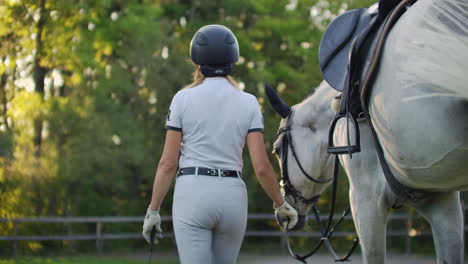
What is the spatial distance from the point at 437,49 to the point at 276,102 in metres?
3.27

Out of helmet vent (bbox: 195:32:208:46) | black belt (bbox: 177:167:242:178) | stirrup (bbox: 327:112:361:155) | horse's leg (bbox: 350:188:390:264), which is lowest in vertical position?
horse's leg (bbox: 350:188:390:264)

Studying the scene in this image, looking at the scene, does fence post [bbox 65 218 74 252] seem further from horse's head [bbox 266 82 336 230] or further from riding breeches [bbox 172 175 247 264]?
riding breeches [bbox 172 175 247 264]

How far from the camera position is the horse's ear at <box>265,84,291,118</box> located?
227 inches

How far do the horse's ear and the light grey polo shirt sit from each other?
86.6 inches

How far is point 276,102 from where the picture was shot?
5.81 meters

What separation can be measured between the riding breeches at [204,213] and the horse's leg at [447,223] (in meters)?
1.18

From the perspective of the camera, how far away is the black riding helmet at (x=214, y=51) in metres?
3.59

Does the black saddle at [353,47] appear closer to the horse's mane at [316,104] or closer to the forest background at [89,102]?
the horse's mane at [316,104]

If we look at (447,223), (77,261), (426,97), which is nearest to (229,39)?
(426,97)

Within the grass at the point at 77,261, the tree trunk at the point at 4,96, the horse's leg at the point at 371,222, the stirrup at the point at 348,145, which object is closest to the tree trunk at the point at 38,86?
the tree trunk at the point at 4,96

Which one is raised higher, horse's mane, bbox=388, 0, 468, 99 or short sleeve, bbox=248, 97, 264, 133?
horse's mane, bbox=388, 0, 468, 99

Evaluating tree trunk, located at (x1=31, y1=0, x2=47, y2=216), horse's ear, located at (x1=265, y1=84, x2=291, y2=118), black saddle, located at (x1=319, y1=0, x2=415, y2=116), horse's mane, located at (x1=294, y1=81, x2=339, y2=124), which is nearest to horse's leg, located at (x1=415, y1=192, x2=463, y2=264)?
black saddle, located at (x1=319, y1=0, x2=415, y2=116)

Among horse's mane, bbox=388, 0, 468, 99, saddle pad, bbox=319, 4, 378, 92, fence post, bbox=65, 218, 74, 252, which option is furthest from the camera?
fence post, bbox=65, 218, 74, 252

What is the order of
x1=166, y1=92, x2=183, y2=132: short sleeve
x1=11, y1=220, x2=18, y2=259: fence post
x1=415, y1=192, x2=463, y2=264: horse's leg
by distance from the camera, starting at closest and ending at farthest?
x1=166, y1=92, x2=183, y2=132: short sleeve, x1=415, y1=192, x2=463, y2=264: horse's leg, x1=11, y1=220, x2=18, y2=259: fence post
